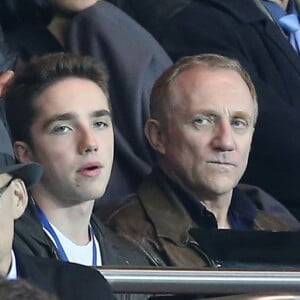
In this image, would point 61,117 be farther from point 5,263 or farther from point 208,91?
point 5,263

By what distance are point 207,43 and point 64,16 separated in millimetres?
488

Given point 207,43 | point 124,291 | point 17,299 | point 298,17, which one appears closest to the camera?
point 17,299

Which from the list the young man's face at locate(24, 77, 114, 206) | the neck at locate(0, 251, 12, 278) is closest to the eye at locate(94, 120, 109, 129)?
the young man's face at locate(24, 77, 114, 206)

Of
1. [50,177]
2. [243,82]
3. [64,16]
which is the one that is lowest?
[50,177]

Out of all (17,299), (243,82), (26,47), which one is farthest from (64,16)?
(17,299)

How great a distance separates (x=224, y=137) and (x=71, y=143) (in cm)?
50

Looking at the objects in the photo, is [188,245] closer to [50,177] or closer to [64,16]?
[50,177]

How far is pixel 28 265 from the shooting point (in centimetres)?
302

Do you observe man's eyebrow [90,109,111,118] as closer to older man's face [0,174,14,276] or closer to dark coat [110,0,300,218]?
older man's face [0,174,14,276]

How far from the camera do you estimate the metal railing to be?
304 centimetres

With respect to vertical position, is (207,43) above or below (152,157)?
above

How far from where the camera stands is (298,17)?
507 centimetres

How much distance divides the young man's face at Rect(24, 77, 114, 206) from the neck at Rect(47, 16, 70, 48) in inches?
33.9

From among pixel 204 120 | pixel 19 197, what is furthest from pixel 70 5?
pixel 19 197
